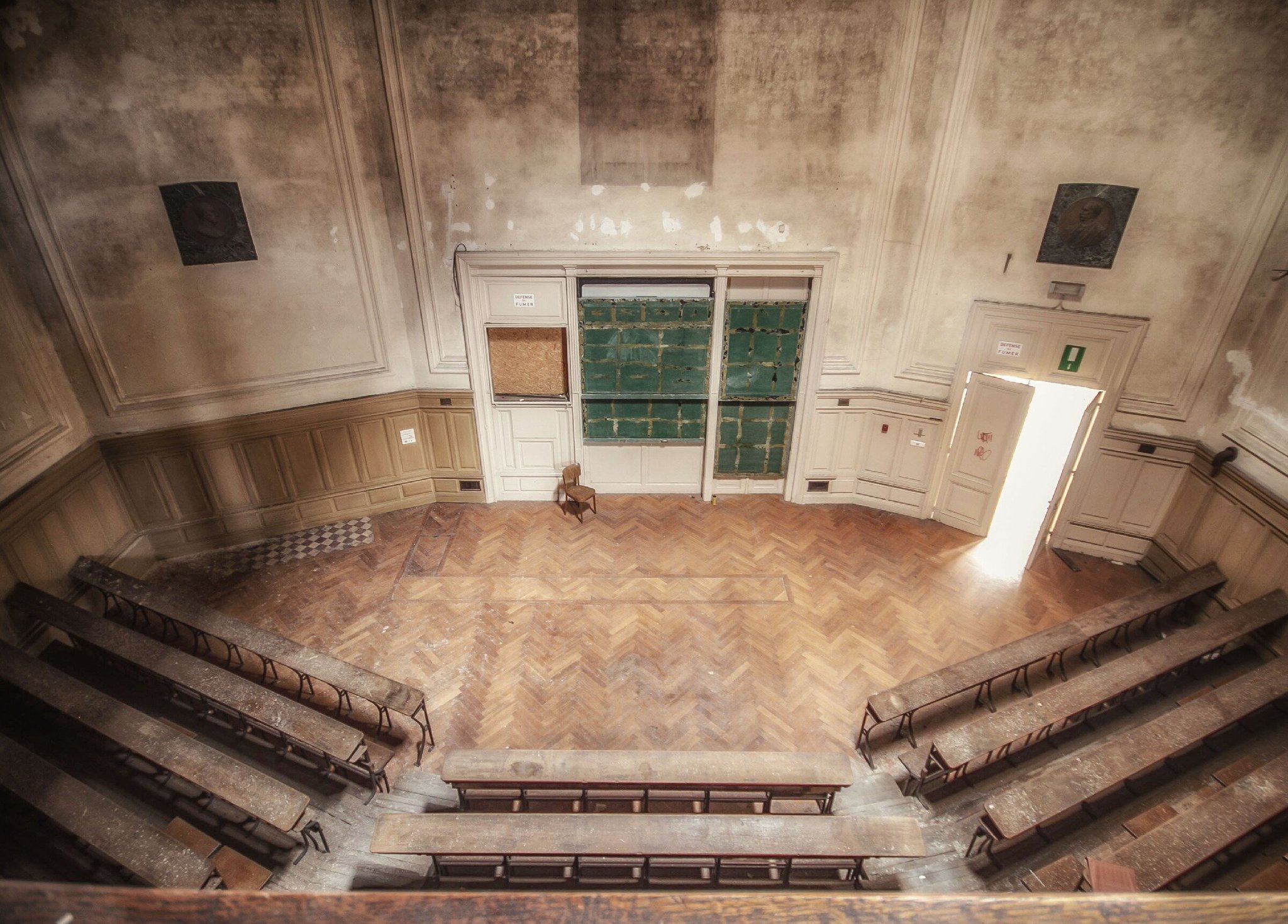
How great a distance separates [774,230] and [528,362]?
114 inches

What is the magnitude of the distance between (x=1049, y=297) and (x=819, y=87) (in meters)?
2.88

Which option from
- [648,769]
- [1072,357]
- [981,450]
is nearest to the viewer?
[648,769]

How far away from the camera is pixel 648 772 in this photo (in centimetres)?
414

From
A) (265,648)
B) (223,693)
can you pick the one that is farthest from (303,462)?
(223,693)

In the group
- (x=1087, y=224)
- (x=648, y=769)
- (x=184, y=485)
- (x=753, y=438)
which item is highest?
(x=1087, y=224)

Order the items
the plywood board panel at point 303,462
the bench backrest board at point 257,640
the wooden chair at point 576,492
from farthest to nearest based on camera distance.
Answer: the wooden chair at point 576,492
the plywood board panel at point 303,462
the bench backrest board at point 257,640

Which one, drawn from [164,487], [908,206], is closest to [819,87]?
[908,206]

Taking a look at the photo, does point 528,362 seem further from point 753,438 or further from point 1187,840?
point 1187,840

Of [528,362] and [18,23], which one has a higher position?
[18,23]

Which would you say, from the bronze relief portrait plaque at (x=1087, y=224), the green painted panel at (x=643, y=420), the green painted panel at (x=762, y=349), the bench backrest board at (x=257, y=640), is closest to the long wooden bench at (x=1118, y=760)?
the bronze relief portrait plaque at (x=1087, y=224)

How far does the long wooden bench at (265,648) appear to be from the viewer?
473cm

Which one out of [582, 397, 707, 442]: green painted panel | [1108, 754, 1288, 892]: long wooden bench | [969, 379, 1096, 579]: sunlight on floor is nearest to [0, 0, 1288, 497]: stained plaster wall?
[969, 379, 1096, 579]: sunlight on floor

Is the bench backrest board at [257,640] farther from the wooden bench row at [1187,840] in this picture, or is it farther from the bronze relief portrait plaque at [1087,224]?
the bronze relief portrait plaque at [1087,224]

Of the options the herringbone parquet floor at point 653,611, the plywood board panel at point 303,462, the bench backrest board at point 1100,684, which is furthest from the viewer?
the plywood board panel at point 303,462
